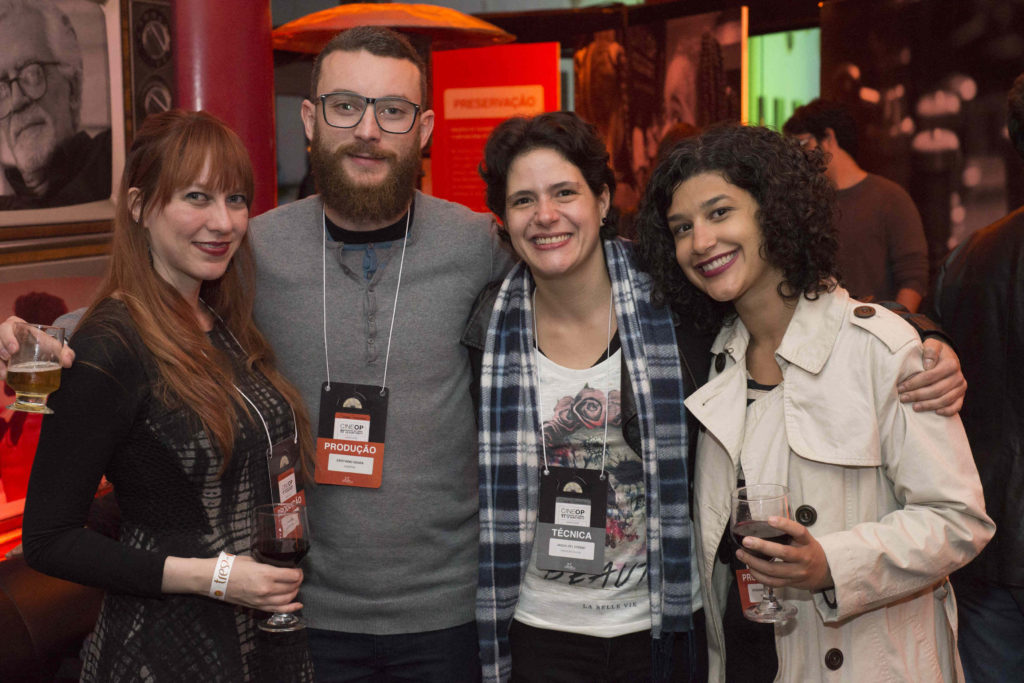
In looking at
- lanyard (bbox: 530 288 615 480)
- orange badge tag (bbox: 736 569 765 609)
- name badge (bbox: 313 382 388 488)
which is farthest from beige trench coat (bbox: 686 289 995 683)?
name badge (bbox: 313 382 388 488)

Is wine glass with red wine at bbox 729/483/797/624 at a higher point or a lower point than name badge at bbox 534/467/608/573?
higher

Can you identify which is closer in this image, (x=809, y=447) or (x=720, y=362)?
(x=809, y=447)

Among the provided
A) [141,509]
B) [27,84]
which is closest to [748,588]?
[141,509]

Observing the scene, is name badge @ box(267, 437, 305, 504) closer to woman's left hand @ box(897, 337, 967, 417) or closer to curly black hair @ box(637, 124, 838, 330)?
curly black hair @ box(637, 124, 838, 330)

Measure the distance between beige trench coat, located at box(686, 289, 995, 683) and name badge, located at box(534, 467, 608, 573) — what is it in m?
0.23

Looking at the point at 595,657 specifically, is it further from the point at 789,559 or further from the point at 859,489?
the point at 859,489

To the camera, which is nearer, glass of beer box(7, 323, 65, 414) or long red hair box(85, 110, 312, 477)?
glass of beer box(7, 323, 65, 414)

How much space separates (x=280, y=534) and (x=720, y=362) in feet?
3.42

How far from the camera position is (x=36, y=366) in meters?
1.73

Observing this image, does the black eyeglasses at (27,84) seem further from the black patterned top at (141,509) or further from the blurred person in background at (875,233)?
the blurred person in background at (875,233)

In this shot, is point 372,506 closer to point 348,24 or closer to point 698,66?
point 348,24

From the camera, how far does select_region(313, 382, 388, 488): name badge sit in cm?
221

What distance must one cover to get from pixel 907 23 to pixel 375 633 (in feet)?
14.0

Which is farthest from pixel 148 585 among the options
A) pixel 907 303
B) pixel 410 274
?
pixel 907 303
